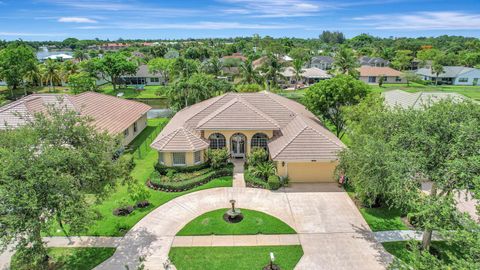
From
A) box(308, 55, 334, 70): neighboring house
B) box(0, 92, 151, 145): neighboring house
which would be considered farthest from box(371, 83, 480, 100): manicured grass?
box(0, 92, 151, 145): neighboring house

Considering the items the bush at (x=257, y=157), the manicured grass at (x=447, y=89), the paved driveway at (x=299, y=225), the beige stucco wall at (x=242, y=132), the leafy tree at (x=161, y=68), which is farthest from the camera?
the leafy tree at (x=161, y=68)

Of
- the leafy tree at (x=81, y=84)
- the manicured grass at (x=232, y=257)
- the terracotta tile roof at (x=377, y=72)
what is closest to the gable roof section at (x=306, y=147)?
the manicured grass at (x=232, y=257)

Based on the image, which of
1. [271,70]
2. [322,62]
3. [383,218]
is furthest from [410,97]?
[322,62]

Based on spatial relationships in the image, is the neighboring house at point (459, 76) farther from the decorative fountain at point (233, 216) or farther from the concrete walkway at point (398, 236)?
the decorative fountain at point (233, 216)

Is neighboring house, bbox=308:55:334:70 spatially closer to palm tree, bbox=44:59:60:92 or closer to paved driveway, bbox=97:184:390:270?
palm tree, bbox=44:59:60:92

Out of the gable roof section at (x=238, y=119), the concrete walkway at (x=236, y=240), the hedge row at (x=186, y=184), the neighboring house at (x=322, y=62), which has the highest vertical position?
the neighboring house at (x=322, y=62)

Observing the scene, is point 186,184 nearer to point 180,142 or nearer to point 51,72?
point 180,142

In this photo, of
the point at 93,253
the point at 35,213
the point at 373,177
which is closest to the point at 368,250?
the point at 373,177
